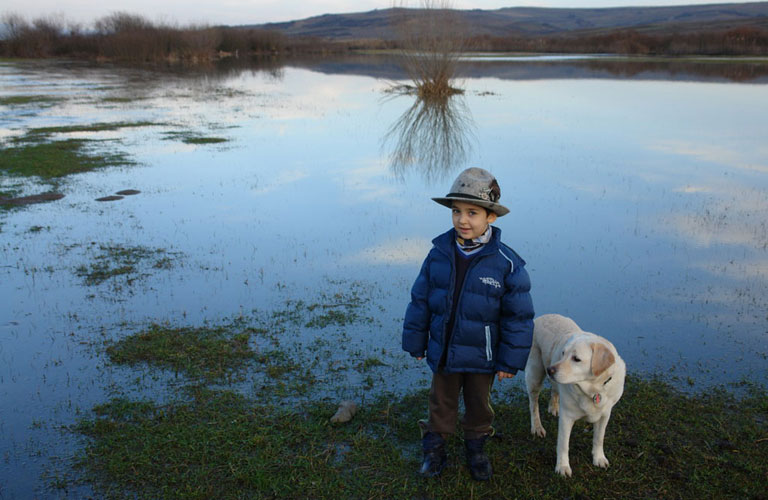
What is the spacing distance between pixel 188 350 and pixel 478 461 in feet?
8.96

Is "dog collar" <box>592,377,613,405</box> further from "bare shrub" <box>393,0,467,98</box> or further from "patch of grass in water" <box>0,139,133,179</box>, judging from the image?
"bare shrub" <box>393,0,467,98</box>

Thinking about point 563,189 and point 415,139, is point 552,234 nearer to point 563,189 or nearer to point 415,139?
point 563,189

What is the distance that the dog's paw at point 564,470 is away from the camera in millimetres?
3453

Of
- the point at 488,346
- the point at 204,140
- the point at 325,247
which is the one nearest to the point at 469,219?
the point at 488,346

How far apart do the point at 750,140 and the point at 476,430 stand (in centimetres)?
1451

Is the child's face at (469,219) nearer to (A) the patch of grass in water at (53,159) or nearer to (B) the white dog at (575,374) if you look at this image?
(B) the white dog at (575,374)

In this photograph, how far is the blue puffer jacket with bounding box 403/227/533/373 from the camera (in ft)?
10.8

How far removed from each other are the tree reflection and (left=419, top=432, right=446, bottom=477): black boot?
27.4 ft

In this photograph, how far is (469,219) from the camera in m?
3.30

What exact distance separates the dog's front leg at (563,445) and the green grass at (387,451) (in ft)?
0.18

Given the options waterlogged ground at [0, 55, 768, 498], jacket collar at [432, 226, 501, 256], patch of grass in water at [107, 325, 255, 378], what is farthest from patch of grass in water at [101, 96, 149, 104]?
jacket collar at [432, 226, 501, 256]

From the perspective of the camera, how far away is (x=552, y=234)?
8.37 meters

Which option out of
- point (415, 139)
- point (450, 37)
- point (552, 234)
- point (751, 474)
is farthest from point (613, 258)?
point (450, 37)

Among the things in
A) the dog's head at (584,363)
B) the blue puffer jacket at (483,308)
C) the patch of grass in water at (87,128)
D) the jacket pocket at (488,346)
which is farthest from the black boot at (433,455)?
the patch of grass in water at (87,128)
